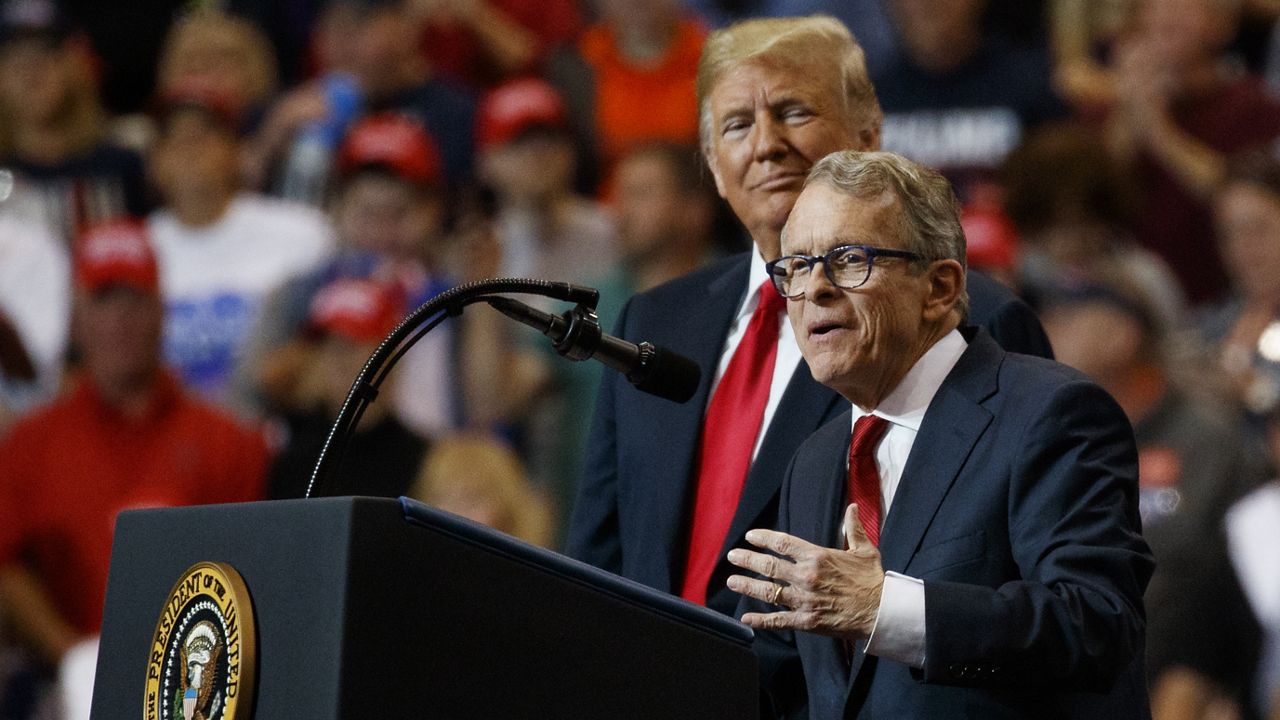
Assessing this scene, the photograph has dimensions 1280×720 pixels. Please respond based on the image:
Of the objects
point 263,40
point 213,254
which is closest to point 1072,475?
point 213,254

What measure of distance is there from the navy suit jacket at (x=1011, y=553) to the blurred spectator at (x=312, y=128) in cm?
487

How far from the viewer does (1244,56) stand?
263 inches

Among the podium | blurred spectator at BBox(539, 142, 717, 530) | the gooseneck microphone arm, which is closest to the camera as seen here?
the podium

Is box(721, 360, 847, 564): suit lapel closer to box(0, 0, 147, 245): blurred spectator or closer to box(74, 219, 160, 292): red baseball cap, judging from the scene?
box(74, 219, 160, 292): red baseball cap

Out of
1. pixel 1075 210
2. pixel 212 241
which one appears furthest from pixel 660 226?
pixel 212 241

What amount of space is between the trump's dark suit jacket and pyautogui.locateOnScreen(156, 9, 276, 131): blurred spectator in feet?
15.2

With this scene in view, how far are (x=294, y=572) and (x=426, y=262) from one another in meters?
4.47

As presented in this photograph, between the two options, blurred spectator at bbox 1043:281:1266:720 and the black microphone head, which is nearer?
the black microphone head

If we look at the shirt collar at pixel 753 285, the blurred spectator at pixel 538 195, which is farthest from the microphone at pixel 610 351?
the blurred spectator at pixel 538 195

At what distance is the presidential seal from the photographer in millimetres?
1796

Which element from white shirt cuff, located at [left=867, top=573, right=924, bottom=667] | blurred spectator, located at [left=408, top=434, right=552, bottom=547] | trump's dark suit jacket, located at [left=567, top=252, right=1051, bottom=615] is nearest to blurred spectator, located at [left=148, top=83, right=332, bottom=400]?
blurred spectator, located at [left=408, top=434, right=552, bottom=547]

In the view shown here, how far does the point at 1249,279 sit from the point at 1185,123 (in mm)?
925

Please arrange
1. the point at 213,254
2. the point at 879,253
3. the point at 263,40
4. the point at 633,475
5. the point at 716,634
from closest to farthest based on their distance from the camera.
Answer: the point at 716,634 < the point at 879,253 < the point at 633,475 < the point at 213,254 < the point at 263,40

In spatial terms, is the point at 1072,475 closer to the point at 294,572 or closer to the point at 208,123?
the point at 294,572
